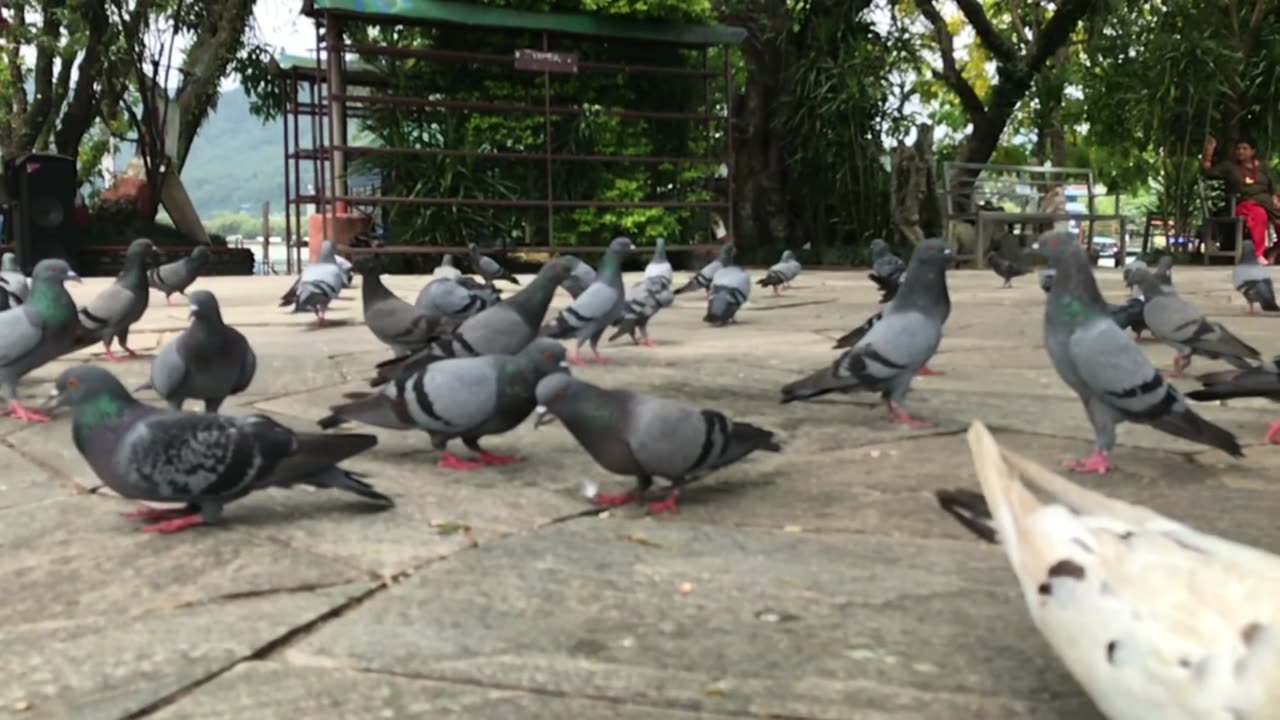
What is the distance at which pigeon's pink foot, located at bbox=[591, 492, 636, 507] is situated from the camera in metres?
2.72

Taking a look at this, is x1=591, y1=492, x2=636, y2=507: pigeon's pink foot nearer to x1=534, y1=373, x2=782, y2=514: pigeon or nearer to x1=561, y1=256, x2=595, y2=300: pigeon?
x1=534, y1=373, x2=782, y2=514: pigeon

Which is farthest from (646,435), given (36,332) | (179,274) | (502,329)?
(179,274)

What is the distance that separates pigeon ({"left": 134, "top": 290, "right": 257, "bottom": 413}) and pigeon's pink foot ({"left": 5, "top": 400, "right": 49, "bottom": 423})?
1.70ft

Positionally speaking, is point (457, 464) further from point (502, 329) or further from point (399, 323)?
point (399, 323)

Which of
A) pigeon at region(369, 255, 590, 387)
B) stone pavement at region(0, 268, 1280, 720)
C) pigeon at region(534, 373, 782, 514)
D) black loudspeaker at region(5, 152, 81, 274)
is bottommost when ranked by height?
stone pavement at region(0, 268, 1280, 720)

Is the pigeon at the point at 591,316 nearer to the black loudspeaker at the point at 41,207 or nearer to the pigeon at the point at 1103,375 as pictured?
the pigeon at the point at 1103,375

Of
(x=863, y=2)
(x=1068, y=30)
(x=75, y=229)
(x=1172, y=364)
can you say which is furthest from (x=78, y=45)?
(x=1172, y=364)

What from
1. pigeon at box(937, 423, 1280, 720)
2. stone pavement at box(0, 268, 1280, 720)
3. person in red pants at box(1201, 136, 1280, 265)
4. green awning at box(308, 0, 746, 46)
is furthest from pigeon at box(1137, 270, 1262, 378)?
person in red pants at box(1201, 136, 1280, 265)

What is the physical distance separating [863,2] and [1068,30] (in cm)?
283

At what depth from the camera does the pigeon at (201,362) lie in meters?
3.50

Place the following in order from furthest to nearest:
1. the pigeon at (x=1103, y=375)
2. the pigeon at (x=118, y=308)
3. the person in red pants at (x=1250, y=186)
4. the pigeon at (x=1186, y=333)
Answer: the person in red pants at (x=1250, y=186) → the pigeon at (x=118, y=308) → the pigeon at (x=1186, y=333) → the pigeon at (x=1103, y=375)

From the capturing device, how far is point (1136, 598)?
47.9 inches

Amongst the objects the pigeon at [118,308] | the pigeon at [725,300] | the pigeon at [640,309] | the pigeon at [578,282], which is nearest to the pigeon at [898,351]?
the pigeon at [640,309]

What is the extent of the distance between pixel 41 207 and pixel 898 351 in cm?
1398
